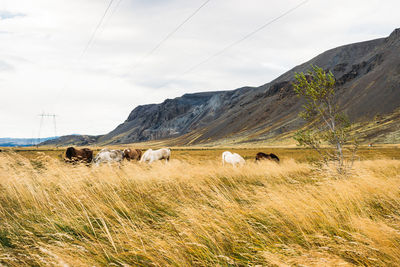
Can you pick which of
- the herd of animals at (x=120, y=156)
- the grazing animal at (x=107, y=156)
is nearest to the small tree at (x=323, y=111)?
the herd of animals at (x=120, y=156)

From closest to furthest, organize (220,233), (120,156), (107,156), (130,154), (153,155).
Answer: (220,233), (107,156), (120,156), (153,155), (130,154)

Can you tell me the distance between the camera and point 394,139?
98438 millimetres

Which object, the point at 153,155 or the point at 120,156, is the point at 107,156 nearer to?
the point at 120,156

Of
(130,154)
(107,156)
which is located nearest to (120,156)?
(107,156)

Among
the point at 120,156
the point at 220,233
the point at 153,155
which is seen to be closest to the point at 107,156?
the point at 120,156

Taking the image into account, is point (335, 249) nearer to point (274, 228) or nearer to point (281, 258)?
point (281, 258)

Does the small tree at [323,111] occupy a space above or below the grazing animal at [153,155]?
above

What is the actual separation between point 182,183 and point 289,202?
3856mm

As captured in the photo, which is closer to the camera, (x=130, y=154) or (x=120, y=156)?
(x=120, y=156)

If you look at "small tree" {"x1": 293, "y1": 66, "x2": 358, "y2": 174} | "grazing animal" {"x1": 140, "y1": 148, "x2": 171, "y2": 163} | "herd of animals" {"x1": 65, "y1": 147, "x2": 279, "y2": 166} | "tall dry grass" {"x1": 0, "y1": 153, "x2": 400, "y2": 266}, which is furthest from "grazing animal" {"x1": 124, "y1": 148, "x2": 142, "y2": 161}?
"tall dry grass" {"x1": 0, "y1": 153, "x2": 400, "y2": 266}

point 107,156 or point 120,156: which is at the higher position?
point 107,156

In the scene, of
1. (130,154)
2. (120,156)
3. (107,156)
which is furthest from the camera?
(130,154)

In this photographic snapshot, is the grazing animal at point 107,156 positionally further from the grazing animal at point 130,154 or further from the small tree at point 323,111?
the small tree at point 323,111

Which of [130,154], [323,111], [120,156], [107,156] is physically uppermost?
[323,111]
